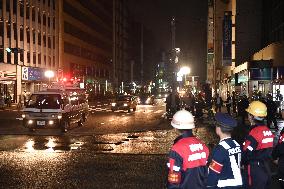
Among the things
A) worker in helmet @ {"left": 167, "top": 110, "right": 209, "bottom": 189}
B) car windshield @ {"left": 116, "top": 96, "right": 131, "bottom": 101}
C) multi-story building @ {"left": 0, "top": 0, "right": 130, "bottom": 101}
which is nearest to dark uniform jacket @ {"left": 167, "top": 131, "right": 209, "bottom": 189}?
worker in helmet @ {"left": 167, "top": 110, "right": 209, "bottom": 189}

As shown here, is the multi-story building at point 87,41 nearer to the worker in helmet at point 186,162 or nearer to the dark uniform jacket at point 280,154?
the dark uniform jacket at point 280,154

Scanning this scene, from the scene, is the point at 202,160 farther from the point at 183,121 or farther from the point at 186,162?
the point at 183,121

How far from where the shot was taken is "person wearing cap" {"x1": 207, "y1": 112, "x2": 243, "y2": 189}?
16.2ft

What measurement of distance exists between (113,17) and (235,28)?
6614cm

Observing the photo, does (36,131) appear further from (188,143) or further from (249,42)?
(249,42)

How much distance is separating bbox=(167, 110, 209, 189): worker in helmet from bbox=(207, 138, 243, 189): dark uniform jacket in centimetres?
11

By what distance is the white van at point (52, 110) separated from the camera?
21.8 metres

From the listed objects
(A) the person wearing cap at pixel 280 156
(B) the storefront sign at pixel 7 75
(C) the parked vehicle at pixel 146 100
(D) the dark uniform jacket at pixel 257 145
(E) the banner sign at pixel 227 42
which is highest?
(E) the banner sign at pixel 227 42

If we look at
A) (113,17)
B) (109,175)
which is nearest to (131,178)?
(109,175)

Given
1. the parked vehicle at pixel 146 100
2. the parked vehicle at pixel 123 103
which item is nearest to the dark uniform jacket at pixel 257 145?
the parked vehicle at pixel 123 103

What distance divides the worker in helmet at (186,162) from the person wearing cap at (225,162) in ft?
0.35

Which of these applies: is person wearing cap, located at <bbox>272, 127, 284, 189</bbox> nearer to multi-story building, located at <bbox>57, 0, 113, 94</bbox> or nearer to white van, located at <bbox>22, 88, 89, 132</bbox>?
white van, located at <bbox>22, 88, 89, 132</bbox>

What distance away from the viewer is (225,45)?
151ft

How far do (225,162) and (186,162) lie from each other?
1.47 ft
